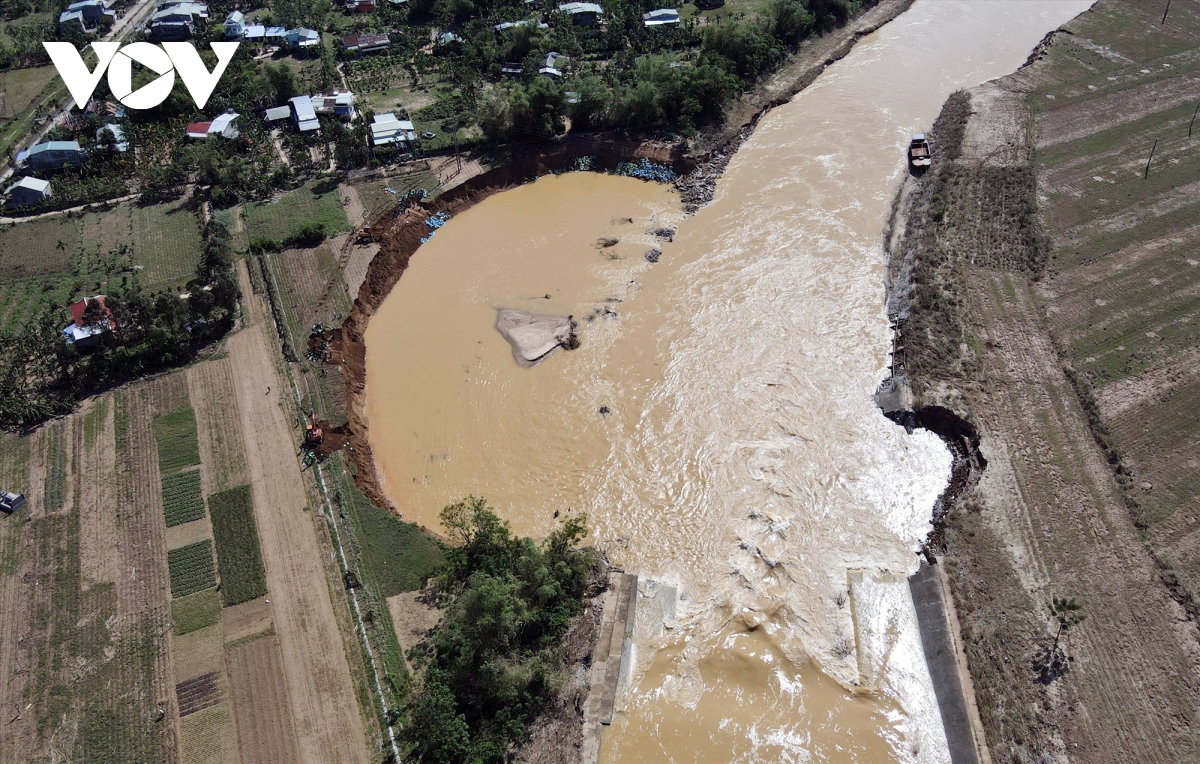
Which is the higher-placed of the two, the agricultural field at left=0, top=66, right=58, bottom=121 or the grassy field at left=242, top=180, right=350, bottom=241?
the agricultural field at left=0, top=66, right=58, bottom=121

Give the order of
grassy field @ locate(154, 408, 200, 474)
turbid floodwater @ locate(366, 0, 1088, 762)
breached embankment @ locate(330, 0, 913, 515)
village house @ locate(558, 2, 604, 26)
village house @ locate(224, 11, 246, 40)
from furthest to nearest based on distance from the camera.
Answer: village house @ locate(558, 2, 604, 26) → village house @ locate(224, 11, 246, 40) → breached embankment @ locate(330, 0, 913, 515) → grassy field @ locate(154, 408, 200, 474) → turbid floodwater @ locate(366, 0, 1088, 762)

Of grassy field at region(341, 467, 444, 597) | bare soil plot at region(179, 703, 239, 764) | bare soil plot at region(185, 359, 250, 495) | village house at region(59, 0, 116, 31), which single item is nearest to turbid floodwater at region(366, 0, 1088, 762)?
grassy field at region(341, 467, 444, 597)

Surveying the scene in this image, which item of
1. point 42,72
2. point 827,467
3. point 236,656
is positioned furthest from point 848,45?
point 42,72

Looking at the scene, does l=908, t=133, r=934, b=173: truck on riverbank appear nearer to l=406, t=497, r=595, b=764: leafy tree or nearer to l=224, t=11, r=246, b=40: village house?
l=406, t=497, r=595, b=764: leafy tree

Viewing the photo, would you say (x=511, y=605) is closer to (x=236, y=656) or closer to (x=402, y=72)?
(x=236, y=656)

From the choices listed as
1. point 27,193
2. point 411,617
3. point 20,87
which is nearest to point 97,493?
point 411,617

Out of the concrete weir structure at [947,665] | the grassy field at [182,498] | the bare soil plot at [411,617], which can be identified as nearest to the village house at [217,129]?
the grassy field at [182,498]

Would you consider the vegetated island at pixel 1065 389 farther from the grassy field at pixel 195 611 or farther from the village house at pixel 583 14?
the village house at pixel 583 14
